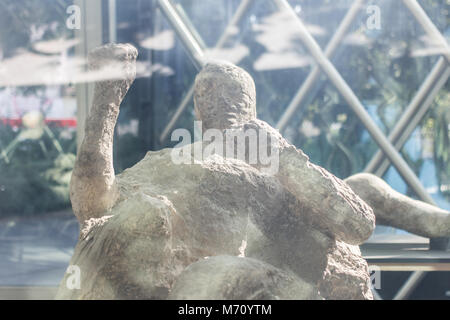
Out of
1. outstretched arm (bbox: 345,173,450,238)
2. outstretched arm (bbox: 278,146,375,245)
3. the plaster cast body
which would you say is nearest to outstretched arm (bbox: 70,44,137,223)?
the plaster cast body

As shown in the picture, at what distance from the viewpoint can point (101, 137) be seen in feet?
3.55

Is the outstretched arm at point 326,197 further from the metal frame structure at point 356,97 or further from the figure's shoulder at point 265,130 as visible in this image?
the metal frame structure at point 356,97

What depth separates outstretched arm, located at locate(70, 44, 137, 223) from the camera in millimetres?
1048

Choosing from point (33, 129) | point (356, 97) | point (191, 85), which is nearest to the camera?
point (33, 129)

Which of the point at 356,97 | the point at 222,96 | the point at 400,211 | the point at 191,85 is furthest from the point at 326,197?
the point at 191,85

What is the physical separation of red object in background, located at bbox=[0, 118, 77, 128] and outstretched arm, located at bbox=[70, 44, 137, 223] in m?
1.39

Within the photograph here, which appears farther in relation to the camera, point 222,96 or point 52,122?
point 52,122

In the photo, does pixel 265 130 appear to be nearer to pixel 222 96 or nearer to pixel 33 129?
pixel 222 96

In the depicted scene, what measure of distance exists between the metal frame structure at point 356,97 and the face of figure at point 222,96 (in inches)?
55.8

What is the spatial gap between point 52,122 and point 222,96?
139 centimetres

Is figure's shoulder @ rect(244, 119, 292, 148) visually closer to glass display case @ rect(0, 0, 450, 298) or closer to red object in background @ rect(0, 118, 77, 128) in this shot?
glass display case @ rect(0, 0, 450, 298)
